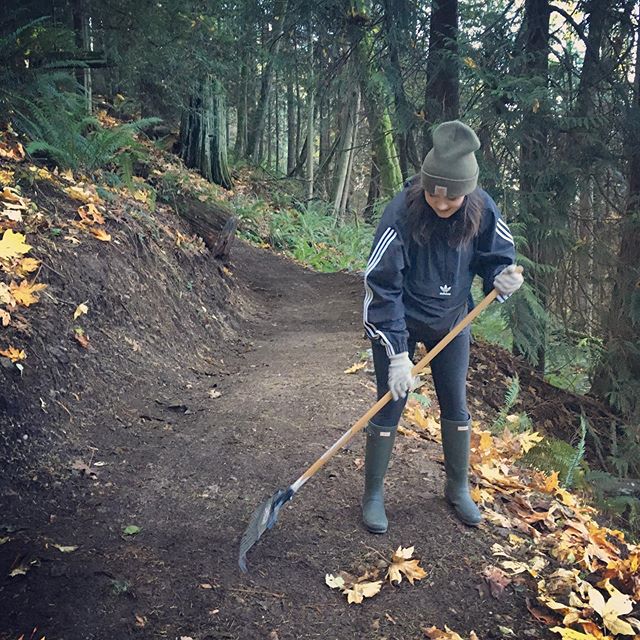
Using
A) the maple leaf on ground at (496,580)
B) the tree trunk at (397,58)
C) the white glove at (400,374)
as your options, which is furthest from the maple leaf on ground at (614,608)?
the tree trunk at (397,58)

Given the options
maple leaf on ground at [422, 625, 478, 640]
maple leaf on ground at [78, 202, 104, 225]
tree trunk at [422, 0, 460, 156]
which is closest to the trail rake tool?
maple leaf on ground at [422, 625, 478, 640]

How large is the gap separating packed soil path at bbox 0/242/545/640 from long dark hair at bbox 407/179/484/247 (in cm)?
156

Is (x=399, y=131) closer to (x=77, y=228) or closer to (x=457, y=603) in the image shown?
(x=77, y=228)

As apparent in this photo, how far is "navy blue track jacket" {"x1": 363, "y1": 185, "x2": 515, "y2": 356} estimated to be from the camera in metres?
2.96

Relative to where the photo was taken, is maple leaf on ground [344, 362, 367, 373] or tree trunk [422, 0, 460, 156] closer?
maple leaf on ground [344, 362, 367, 373]

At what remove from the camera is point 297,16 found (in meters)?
8.52

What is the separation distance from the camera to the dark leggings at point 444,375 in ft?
10.5

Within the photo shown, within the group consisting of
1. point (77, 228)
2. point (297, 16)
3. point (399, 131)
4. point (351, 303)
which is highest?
point (297, 16)

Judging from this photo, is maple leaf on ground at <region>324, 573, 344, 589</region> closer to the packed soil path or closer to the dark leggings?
the packed soil path

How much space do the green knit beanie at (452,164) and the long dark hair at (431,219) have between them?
0.32 feet

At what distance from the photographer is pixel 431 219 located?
2973mm

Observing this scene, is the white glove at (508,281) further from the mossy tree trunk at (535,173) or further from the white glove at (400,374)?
the mossy tree trunk at (535,173)

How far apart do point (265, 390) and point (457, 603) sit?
289cm

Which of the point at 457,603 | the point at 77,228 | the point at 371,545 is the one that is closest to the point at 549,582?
the point at 457,603
